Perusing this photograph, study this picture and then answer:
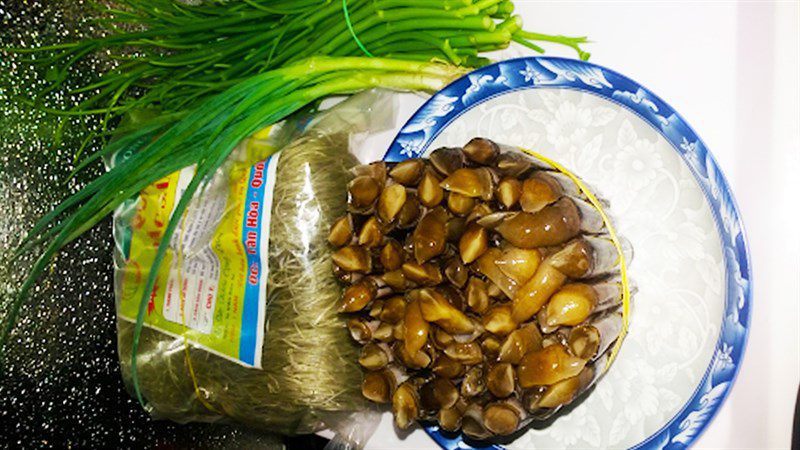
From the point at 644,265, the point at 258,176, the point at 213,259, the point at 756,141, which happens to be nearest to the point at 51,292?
the point at 213,259

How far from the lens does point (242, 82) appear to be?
1.03 metres

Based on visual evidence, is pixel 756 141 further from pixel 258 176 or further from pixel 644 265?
pixel 258 176

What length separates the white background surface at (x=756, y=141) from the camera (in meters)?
0.91

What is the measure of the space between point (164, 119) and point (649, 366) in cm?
73

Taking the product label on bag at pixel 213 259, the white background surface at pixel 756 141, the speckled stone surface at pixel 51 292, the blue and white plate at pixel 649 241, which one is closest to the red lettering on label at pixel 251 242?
the product label on bag at pixel 213 259

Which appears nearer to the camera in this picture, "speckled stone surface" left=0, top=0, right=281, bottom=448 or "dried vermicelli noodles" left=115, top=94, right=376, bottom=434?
"dried vermicelli noodles" left=115, top=94, right=376, bottom=434

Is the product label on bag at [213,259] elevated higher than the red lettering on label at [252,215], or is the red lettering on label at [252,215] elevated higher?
the red lettering on label at [252,215]

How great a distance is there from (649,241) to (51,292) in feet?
3.19

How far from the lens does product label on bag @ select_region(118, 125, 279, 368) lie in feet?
3.37

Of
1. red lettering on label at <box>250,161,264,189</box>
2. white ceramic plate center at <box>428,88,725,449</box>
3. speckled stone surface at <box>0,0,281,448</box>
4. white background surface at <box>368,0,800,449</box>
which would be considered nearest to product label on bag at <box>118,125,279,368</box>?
red lettering on label at <box>250,161,264,189</box>

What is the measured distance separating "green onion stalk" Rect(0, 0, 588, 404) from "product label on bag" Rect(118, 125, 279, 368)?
5 cm

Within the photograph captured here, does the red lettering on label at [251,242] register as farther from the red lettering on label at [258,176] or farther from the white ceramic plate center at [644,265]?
the white ceramic plate center at [644,265]

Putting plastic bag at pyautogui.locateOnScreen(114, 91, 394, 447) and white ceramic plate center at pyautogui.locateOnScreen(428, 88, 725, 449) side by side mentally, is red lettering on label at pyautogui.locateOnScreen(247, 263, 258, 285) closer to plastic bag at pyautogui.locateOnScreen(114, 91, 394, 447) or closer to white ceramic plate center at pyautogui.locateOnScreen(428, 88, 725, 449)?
plastic bag at pyautogui.locateOnScreen(114, 91, 394, 447)

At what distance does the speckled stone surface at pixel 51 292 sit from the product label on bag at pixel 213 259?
0.66ft
